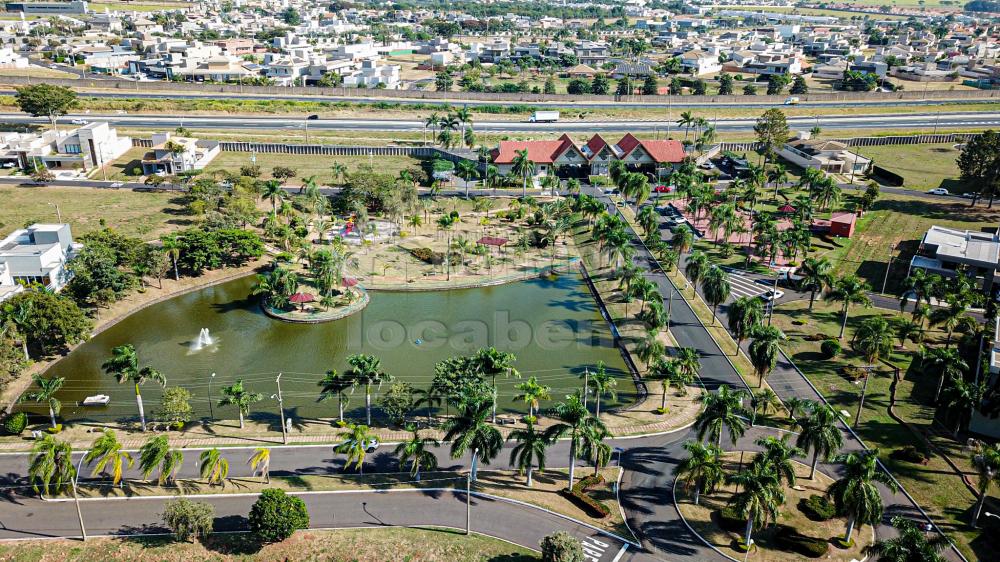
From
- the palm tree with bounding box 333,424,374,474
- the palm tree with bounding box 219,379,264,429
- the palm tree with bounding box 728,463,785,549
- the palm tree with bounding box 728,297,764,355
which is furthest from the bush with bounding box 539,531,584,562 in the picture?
the palm tree with bounding box 728,297,764,355

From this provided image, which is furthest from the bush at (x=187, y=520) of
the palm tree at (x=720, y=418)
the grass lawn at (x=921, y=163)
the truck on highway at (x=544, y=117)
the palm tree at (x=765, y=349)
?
the truck on highway at (x=544, y=117)

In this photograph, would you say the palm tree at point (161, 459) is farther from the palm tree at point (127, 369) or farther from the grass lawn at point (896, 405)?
the grass lawn at point (896, 405)

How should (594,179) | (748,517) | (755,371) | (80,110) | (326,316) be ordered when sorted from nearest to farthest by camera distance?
(748,517) → (755,371) → (326,316) → (594,179) → (80,110)

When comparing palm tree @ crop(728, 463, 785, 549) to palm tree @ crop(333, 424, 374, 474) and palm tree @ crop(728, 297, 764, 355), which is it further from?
palm tree @ crop(333, 424, 374, 474)

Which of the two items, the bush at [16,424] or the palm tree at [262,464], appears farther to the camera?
the bush at [16,424]

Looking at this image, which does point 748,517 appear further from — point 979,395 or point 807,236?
point 807,236

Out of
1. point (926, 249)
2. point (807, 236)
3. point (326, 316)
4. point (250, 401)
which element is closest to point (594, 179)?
point (807, 236)

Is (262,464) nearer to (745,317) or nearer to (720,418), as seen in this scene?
(720,418)
